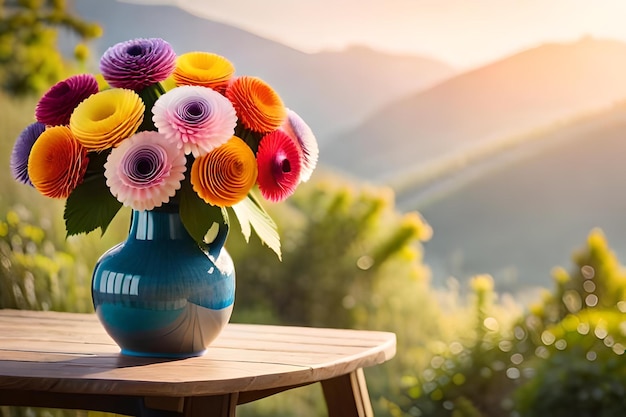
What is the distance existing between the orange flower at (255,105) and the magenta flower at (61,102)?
26 cm

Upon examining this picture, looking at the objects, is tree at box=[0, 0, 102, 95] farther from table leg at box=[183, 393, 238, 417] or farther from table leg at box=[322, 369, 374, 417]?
table leg at box=[183, 393, 238, 417]

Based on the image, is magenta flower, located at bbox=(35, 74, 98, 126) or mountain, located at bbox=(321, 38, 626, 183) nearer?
magenta flower, located at bbox=(35, 74, 98, 126)

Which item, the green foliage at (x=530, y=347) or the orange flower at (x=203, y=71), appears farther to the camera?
the green foliage at (x=530, y=347)

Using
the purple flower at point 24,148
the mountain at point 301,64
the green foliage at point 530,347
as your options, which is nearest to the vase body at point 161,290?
the purple flower at point 24,148

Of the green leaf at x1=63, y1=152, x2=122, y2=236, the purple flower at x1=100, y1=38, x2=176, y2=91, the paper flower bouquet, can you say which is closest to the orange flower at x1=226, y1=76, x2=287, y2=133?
the paper flower bouquet

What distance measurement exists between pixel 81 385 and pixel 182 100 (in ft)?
1.55

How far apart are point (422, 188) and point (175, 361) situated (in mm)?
2549

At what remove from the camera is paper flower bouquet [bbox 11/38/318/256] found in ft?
4.83

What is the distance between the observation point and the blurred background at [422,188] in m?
2.99

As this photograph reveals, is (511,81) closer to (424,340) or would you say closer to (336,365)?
(424,340)

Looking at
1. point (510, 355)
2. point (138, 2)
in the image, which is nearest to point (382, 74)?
point (138, 2)

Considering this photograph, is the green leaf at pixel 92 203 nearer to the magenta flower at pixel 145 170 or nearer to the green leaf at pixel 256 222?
the magenta flower at pixel 145 170

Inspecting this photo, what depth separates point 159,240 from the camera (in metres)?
1.59

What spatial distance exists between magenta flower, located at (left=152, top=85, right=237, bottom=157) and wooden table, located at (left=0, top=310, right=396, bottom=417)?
0.36 meters
